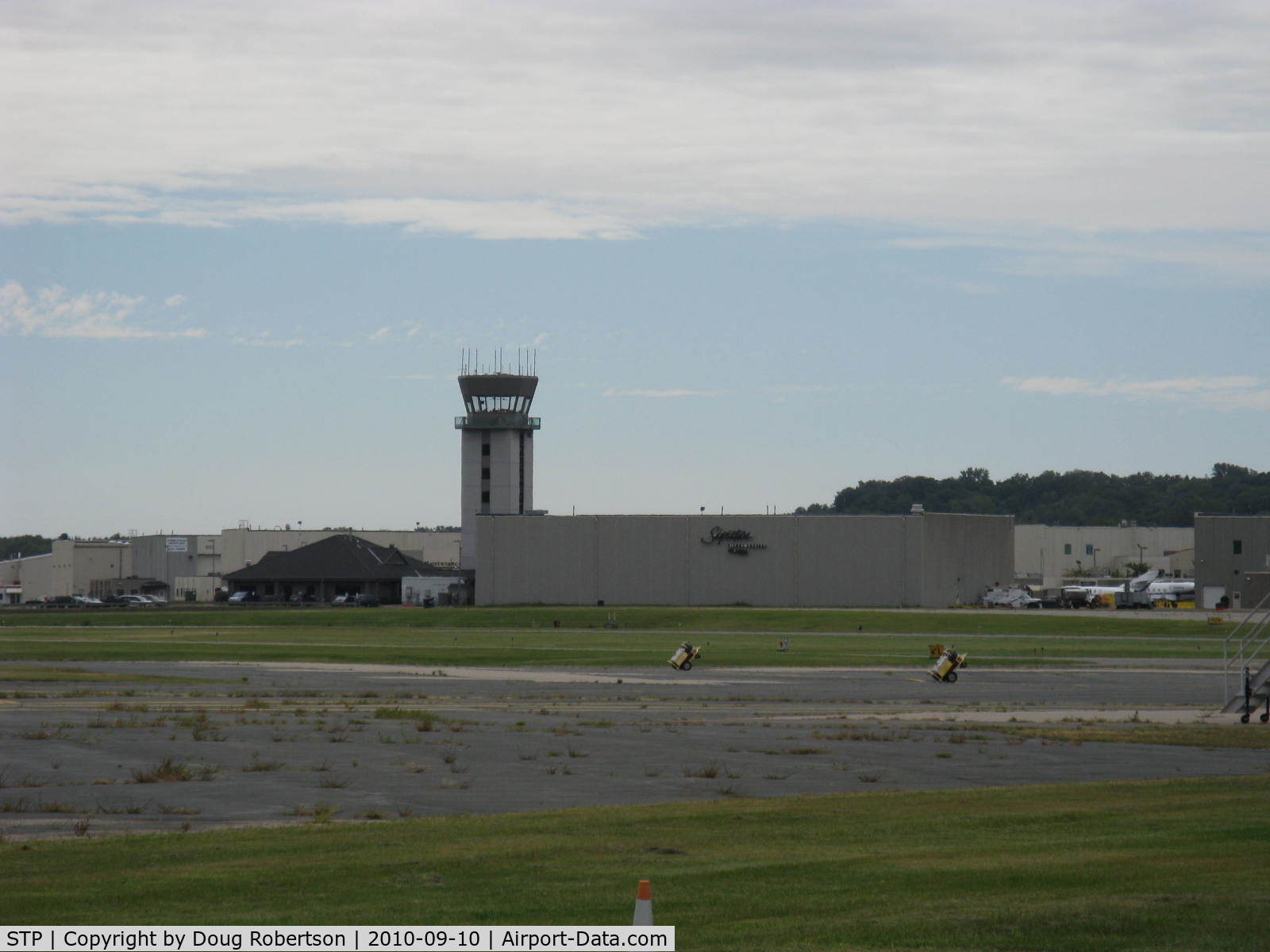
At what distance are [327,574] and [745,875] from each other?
156986 mm

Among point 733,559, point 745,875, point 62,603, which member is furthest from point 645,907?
point 62,603

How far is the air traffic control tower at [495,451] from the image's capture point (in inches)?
6378

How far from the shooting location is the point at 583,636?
91438 mm

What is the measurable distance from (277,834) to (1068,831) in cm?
961

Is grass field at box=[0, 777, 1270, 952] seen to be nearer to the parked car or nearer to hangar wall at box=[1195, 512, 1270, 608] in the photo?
hangar wall at box=[1195, 512, 1270, 608]

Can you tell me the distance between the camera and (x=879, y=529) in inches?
5374

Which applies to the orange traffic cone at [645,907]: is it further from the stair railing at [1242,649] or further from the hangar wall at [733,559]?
the hangar wall at [733,559]

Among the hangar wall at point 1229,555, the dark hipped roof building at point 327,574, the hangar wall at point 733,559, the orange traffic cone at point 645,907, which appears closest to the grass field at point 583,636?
the hangar wall at point 733,559

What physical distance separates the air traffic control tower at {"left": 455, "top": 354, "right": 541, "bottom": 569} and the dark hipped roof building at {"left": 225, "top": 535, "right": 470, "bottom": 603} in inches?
330

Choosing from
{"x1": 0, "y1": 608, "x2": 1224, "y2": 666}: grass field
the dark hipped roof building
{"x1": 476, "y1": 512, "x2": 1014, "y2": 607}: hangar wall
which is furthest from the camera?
the dark hipped roof building

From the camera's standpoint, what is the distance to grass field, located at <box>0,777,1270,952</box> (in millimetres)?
12539

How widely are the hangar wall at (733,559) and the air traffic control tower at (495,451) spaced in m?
17.6
